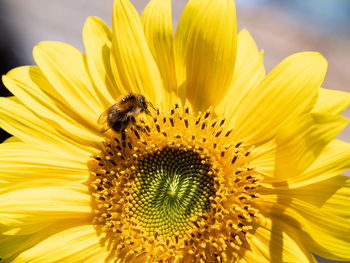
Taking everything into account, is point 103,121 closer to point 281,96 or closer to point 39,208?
point 39,208

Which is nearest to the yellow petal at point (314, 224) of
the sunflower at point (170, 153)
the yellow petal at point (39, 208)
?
the sunflower at point (170, 153)

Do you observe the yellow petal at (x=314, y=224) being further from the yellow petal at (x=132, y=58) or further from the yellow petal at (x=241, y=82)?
the yellow petal at (x=132, y=58)

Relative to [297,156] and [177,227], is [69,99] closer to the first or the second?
[177,227]

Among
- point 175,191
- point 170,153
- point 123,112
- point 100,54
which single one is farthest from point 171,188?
point 100,54

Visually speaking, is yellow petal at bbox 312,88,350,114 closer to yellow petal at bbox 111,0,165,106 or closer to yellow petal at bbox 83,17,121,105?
yellow petal at bbox 111,0,165,106

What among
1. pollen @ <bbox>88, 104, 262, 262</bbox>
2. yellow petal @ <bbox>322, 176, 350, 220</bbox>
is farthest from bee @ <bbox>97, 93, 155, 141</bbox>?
yellow petal @ <bbox>322, 176, 350, 220</bbox>

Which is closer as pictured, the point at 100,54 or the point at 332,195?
the point at 332,195

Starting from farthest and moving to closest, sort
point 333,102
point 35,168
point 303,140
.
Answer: point 35,168 < point 333,102 < point 303,140
